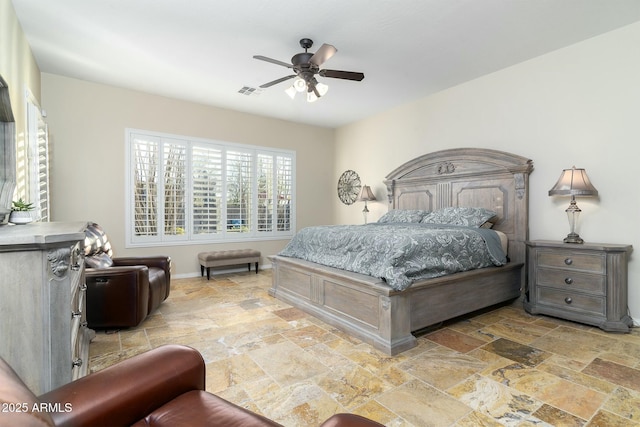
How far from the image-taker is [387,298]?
2559 millimetres

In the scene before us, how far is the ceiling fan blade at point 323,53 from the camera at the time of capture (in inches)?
109

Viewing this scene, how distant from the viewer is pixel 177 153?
16.8 ft

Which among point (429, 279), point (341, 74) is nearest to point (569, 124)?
point (429, 279)

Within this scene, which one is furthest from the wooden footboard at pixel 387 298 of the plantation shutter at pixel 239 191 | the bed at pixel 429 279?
the plantation shutter at pixel 239 191

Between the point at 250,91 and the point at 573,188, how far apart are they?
167 inches

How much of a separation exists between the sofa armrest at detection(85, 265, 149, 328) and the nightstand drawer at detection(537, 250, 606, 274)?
13.5 ft

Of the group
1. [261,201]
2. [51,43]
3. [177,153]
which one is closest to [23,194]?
[51,43]

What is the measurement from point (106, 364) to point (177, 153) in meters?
3.59

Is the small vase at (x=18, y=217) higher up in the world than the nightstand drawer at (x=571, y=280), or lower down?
higher up

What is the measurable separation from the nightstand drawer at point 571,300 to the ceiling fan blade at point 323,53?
3.25m

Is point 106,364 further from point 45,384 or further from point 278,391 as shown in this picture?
point 278,391

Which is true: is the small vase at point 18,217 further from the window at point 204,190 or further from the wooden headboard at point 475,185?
the wooden headboard at point 475,185

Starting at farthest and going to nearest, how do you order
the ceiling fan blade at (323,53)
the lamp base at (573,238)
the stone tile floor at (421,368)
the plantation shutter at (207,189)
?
1. the plantation shutter at (207,189)
2. the lamp base at (573,238)
3. the ceiling fan blade at (323,53)
4. the stone tile floor at (421,368)

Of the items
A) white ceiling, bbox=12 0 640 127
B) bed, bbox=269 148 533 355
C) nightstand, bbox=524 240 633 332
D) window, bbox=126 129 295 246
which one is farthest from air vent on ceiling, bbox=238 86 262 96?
nightstand, bbox=524 240 633 332
